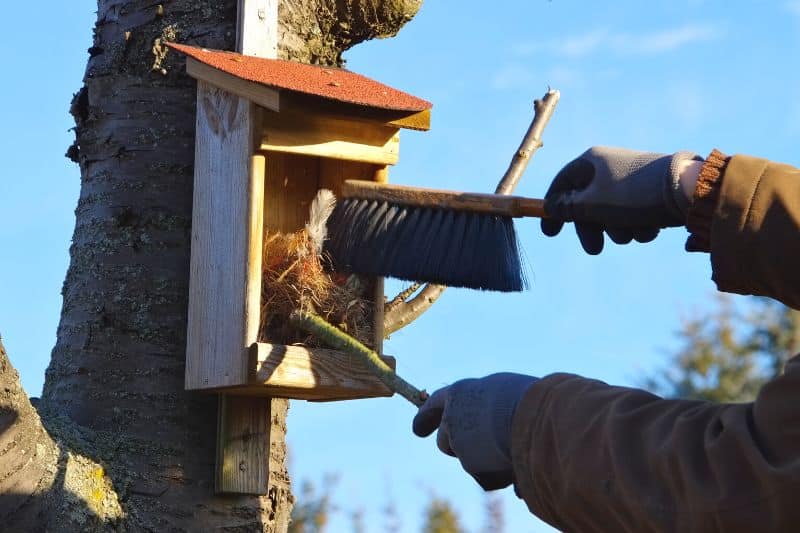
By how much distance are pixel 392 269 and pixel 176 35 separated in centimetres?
98

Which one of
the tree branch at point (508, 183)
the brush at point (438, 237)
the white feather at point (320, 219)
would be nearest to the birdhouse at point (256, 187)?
the white feather at point (320, 219)

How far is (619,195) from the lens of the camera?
238 cm

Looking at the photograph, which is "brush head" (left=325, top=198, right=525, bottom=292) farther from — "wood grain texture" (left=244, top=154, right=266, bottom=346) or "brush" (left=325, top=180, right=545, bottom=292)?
"wood grain texture" (left=244, top=154, right=266, bottom=346)

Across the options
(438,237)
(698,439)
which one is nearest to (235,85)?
(438,237)

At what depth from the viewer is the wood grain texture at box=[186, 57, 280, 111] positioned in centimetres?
299

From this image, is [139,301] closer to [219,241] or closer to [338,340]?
[219,241]

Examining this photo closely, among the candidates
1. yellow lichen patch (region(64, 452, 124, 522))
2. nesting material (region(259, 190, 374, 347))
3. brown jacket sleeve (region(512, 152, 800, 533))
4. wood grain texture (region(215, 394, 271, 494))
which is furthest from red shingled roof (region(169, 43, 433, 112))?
brown jacket sleeve (region(512, 152, 800, 533))

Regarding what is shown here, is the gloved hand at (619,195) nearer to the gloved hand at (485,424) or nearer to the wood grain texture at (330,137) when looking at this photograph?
the gloved hand at (485,424)

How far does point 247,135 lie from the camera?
10.0ft

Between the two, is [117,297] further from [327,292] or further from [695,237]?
[695,237]

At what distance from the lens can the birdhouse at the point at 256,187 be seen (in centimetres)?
301

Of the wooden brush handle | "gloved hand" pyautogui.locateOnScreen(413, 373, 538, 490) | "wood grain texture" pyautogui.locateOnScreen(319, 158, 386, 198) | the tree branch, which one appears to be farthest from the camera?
the tree branch

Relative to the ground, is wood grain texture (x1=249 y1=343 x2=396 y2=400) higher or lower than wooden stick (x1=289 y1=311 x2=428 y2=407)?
lower

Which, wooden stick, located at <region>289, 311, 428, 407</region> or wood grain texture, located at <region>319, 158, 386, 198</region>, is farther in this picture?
wood grain texture, located at <region>319, 158, 386, 198</region>
